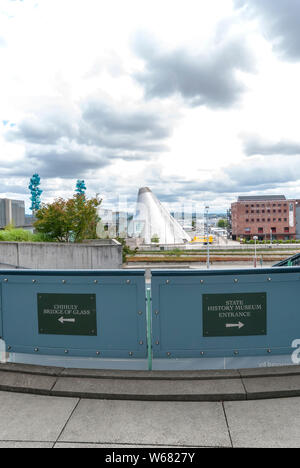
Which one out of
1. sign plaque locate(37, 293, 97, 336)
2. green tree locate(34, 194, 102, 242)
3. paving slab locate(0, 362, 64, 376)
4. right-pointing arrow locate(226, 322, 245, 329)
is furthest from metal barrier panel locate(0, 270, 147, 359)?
green tree locate(34, 194, 102, 242)

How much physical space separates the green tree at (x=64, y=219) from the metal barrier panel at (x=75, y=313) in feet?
53.1

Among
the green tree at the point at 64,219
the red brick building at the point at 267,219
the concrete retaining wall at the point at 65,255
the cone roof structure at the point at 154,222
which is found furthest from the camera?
the red brick building at the point at 267,219

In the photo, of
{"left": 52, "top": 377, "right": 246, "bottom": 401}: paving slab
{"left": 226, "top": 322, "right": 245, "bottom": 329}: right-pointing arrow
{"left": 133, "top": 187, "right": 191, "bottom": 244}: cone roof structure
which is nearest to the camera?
{"left": 52, "top": 377, "right": 246, "bottom": 401}: paving slab

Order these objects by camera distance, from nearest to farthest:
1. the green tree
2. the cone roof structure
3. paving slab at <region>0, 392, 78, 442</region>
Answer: paving slab at <region>0, 392, 78, 442</region>, the green tree, the cone roof structure

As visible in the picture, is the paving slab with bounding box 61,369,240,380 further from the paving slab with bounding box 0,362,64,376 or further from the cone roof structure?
the cone roof structure

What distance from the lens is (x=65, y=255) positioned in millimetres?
16141

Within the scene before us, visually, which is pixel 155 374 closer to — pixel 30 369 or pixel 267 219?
pixel 30 369

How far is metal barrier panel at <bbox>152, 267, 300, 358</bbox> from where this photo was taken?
15.3 ft

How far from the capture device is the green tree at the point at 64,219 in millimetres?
20797

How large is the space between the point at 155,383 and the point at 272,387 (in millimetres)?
1367

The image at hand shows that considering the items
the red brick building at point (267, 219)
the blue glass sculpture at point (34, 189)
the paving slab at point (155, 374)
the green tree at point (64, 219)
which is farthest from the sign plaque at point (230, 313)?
the red brick building at point (267, 219)

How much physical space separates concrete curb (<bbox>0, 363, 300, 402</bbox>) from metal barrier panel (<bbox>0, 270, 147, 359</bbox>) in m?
0.32

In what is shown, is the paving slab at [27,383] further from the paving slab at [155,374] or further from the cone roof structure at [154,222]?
the cone roof structure at [154,222]

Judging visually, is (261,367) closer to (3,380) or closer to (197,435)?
(197,435)
